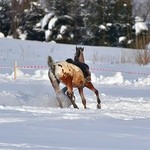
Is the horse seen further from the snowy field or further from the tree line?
the tree line

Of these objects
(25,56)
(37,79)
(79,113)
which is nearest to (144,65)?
(25,56)

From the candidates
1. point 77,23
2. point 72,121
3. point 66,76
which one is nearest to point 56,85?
point 66,76

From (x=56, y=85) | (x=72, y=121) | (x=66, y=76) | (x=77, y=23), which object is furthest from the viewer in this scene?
(x=77, y=23)

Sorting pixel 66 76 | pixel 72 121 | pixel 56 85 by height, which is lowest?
pixel 72 121

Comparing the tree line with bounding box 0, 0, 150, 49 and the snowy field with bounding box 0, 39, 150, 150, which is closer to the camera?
the snowy field with bounding box 0, 39, 150, 150

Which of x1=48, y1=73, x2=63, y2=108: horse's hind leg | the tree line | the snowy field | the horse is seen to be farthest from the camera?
the tree line

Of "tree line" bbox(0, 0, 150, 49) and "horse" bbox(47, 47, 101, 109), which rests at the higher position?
"tree line" bbox(0, 0, 150, 49)

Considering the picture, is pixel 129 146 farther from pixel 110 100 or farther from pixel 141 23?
pixel 141 23

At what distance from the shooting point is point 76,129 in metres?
8.48

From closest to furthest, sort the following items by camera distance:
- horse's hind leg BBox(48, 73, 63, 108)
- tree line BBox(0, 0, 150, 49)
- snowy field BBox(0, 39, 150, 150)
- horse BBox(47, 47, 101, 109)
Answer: snowy field BBox(0, 39, 150, 150) < horse BBox(47, 47, 101, 109) < horse's hind leg BBox(48, 73, 63, 108) < tree line BBox(0, 0, 150, 49)

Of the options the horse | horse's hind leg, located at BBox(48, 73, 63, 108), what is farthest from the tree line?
horse's hind leg, located at BBox(48, 73, 63, 108)

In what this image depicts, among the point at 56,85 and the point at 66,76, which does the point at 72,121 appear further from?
the point at 56,85

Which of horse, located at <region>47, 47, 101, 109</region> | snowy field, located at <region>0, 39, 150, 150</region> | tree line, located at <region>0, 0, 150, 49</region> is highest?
tree line, located at <region>0, 0, 150, 49</region>

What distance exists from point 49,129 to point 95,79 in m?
13.1
